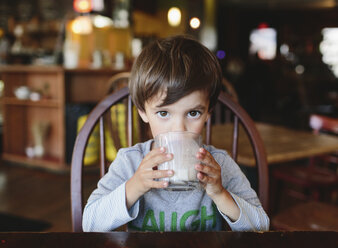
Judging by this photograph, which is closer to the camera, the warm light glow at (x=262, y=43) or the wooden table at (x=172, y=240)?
the wooden table at (x=172, y=240)

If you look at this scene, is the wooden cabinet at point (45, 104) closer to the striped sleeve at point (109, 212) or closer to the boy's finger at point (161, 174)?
the striped sleeve at point (109, 212)

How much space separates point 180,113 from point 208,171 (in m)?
0.20

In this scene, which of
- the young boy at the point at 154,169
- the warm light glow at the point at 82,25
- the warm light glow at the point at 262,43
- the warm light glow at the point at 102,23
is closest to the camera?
the young boy at the point at 154,169

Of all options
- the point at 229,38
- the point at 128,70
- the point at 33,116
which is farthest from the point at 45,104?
the point at 229,38

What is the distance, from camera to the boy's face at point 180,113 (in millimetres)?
811

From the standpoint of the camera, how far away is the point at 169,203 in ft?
3.01

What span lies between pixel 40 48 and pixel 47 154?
4173 millimetres

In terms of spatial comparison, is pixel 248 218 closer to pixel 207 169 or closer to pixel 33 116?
pixel 207 169

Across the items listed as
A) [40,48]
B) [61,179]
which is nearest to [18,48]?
[40,48]

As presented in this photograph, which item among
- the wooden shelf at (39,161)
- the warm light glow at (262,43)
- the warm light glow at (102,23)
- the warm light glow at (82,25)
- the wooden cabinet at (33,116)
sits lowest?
the wooden shelf at (39,161)

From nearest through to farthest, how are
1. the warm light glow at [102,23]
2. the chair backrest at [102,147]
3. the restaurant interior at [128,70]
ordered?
the chair backrest at [102,147], the restaurant interior at [128,70], the warm light glow at [102,23]

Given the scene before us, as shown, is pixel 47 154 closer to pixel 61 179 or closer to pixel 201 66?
pixel 61 179

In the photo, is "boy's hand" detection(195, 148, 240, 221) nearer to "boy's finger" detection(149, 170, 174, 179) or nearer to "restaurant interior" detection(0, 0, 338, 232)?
"boy's finger" detection(149, 170, 174, 179)

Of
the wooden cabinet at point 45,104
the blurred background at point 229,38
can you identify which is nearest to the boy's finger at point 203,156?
the wooden cabinet at point 45,104
